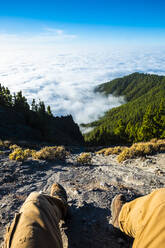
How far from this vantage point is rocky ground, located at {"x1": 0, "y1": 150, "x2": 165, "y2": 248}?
129 inches

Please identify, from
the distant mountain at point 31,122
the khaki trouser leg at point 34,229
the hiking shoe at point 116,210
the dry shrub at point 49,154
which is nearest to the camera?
the khaki trouser leg at point 34,229

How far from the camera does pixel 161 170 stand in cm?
761

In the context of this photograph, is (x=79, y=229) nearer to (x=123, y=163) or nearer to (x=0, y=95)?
(x=123, y=163)

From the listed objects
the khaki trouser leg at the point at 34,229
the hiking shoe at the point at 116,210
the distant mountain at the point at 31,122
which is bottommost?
the distant mountain at the point at 31,122

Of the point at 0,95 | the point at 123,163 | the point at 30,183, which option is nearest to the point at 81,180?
the point at 30,183

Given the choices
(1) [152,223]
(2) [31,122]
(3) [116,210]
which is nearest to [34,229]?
(1) [152,223]

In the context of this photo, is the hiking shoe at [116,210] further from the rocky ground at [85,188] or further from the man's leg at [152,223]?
the man's leg at [152,223]

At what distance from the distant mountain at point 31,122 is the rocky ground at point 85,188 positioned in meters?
20.8

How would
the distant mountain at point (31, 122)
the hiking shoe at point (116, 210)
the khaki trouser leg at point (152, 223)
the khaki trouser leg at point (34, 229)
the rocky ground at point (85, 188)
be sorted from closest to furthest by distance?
the khaki trouser leg at point (152, 223) < the khaki trouser leg at point (34, 229) < the rocky ground at point (85, 188) < the hiking shoe at point (116, 210) < the distant mountain at point (31, 122)

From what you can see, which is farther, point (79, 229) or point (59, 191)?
point (59, 191)

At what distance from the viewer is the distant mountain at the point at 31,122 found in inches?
1243

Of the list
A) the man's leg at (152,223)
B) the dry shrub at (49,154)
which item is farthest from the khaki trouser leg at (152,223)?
the dry shrub at (49,154)

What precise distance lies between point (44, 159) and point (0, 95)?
181ft

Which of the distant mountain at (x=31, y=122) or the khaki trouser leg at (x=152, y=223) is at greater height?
the khaki trouser leg at (x=152, y=223)
